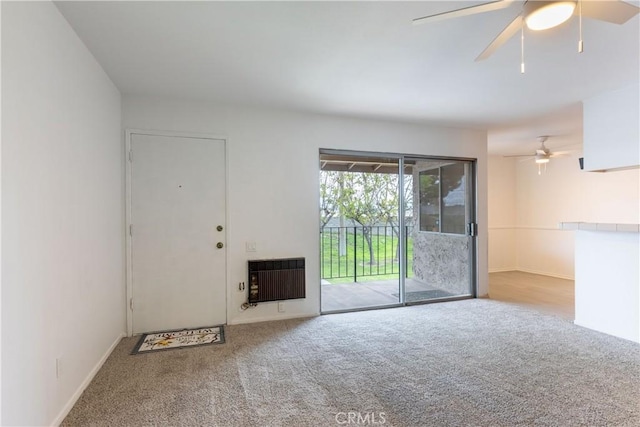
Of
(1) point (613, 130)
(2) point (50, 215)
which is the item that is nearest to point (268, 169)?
(2) point (50, 215)

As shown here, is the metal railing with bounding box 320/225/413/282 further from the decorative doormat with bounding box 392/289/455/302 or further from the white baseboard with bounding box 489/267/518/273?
the white baseboard with bounding box 489/267/518/273

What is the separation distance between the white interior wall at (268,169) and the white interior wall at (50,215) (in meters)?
0.77

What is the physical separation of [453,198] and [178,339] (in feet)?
12.8

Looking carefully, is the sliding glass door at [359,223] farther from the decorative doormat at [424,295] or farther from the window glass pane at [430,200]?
the window glass pane at [430,200]

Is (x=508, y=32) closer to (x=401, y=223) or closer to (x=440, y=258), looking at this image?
(x=401, y=223)

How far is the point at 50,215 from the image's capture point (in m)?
1.72

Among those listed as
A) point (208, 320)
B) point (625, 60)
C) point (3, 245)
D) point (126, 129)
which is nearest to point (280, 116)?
point (126, 129)

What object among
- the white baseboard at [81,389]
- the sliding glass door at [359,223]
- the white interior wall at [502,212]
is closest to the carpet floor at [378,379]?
the white baseboard at [81,389]

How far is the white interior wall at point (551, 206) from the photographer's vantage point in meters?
5.11

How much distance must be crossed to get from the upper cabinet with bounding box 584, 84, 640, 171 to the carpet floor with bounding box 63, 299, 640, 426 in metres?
1.69

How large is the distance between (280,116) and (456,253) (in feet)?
10.2

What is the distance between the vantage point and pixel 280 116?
11.7 ft

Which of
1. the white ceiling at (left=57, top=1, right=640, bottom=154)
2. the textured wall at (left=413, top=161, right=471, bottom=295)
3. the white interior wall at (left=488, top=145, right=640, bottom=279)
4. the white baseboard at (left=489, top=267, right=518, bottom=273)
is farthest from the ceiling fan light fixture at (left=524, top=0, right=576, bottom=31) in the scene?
the white baseboard at (left=489, top=267, right=518, bottom=273)

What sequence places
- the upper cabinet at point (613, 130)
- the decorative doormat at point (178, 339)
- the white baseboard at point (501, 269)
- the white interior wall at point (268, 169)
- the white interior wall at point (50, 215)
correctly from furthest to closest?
the white baseboard at point (501, 269) < the white interior wall at point (268, 169) < the upper cabinet at point (613, 130) < the decorative doormat at point (178, 339) < the white interior wall at point (50, 215)
